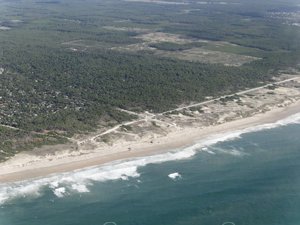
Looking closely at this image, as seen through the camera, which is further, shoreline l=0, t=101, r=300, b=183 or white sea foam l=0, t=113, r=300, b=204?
shoreline l=0, t=101, r=300, b=183

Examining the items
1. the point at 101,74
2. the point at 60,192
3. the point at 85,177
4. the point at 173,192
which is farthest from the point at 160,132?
the point at 101,74

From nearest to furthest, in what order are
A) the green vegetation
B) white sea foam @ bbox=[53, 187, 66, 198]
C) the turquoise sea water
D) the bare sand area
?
the turquoise sea water → white sea foam @ bbox=[53, 187, 66, 198] → the bare sand area → the green vegetation

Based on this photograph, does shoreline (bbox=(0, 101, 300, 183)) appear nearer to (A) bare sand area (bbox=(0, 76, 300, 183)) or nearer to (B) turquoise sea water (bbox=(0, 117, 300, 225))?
(A) bare sand area (bbox=(0, 76, 300, 183))

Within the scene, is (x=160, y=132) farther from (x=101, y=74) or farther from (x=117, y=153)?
(x=101, y=74)

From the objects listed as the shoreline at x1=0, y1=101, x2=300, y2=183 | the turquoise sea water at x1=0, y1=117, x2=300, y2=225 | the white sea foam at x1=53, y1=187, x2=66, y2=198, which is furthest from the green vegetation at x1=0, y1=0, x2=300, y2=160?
the turquoise sea water at x1=0, y1=117, x2=300, y2=225

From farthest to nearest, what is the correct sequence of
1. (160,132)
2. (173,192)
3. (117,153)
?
(160,132) < (117,153) < (173,192)

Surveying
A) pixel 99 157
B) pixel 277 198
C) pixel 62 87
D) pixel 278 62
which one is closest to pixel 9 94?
pixel 62 87
